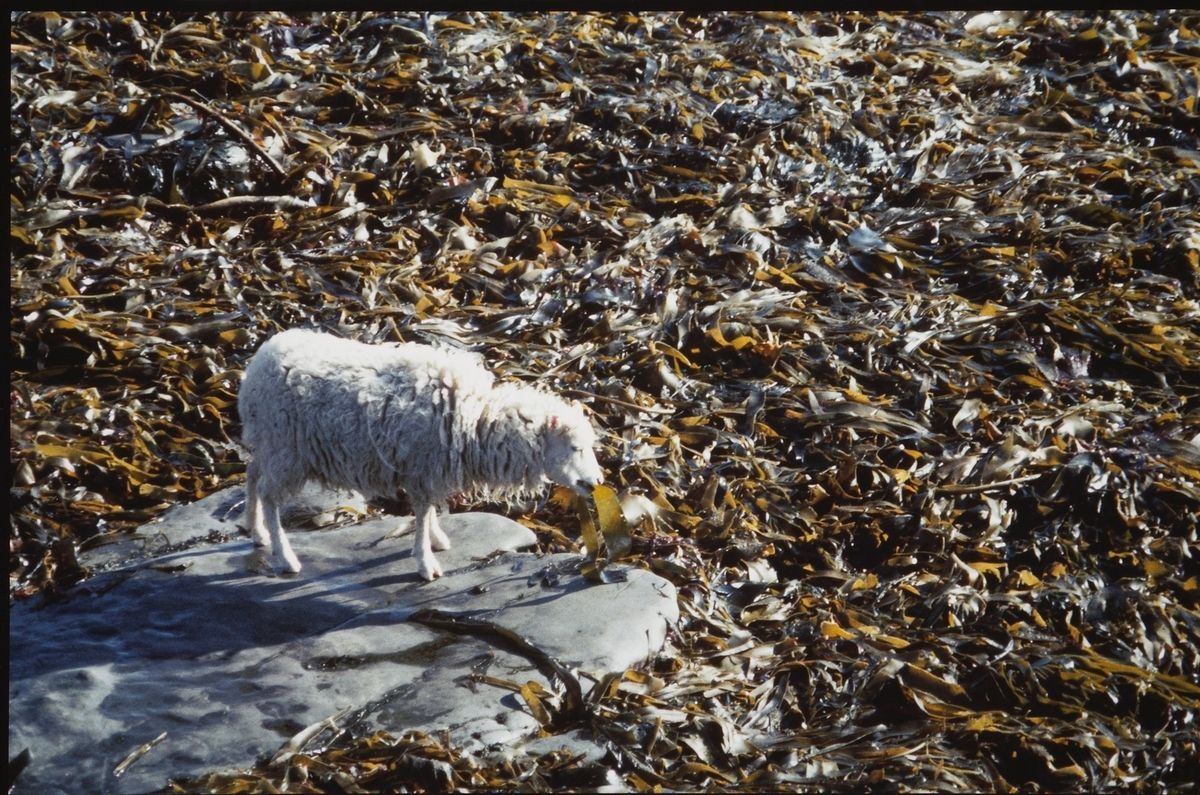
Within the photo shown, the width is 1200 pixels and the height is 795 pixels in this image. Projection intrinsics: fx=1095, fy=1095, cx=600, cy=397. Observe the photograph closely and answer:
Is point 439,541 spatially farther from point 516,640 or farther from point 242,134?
point 242,134

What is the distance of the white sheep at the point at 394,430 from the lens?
5.43m

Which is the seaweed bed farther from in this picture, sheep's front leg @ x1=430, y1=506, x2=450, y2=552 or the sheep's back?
the sheep's back

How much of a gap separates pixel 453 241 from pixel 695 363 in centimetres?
197

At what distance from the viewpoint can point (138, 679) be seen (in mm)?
4707

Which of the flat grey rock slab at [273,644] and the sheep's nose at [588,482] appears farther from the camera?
the sheep's nose at [588,482]

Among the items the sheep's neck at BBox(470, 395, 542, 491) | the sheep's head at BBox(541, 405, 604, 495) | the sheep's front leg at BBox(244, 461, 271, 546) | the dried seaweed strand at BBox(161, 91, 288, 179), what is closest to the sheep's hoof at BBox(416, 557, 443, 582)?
the sheep's neck at BBox(470, 395, 542, 491)

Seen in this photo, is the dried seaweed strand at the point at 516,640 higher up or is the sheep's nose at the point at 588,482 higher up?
the sheep's nose at the point at 588,482

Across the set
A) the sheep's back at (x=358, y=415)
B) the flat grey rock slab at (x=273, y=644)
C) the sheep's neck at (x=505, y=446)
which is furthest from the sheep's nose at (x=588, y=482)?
the sheep's back at (x=358, y=415)

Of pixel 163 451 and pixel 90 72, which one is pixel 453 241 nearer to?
pixel 163 451

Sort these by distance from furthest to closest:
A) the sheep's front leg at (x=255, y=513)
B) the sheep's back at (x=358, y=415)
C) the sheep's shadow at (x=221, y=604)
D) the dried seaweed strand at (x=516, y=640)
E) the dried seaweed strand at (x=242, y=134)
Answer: the dried seaweed strand at (x=242, y=134), the sheep's front leg at (x=255, y=513), the sheep's back at (x=358, y=415), the sheep's shadow at (x=221, y=604), the dried seaweed strand at (x=516, y=640)

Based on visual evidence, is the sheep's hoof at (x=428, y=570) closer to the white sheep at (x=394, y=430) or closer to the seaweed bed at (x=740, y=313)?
the white sheep at (x=394, y=430)

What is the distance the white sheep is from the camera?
5.43 m

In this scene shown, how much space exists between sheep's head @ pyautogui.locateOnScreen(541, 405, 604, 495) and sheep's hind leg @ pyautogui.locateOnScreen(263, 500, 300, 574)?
1.36 meters

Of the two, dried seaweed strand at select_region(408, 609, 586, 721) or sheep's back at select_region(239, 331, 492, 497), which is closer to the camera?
dried seaweed strand at select_region(408, 609, 586, 721)
